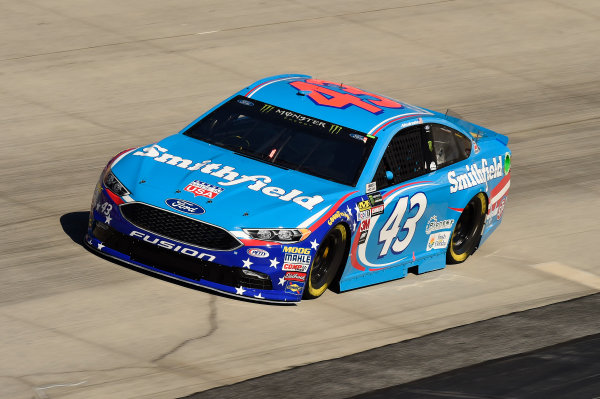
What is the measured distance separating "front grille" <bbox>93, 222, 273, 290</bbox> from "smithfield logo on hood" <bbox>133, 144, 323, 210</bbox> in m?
0.70

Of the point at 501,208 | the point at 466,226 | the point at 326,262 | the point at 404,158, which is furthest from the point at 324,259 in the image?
the point at 501,208

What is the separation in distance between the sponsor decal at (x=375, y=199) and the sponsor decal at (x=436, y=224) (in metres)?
0.85

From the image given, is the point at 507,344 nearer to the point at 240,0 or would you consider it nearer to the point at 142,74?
the point at 142,74

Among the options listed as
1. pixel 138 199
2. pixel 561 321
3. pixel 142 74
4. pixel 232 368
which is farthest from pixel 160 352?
pixel 142 74

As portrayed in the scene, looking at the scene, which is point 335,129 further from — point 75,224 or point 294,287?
point 75,224

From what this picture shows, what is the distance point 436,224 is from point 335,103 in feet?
4.67

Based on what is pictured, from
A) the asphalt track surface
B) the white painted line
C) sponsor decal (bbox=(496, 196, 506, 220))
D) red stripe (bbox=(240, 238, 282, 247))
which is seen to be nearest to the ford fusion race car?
red stripe (bbox=(240, 238, 282, 247))

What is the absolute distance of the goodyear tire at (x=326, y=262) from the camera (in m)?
10.2

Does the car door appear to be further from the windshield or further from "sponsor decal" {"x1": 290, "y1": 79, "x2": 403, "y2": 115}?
"sponsor decal" {"x1": 290, "y1": 79, "x2": 403, "y2": 115}

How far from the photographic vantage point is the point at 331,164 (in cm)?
1073

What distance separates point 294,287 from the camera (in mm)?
9969

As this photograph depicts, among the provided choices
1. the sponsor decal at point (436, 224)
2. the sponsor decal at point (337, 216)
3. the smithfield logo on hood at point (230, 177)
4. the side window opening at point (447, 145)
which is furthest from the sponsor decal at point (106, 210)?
the side window opening at point (447, 145)

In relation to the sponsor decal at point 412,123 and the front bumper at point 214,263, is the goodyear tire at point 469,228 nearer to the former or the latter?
the sponsor decal at point 412,123

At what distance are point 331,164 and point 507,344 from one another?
2144 mm
